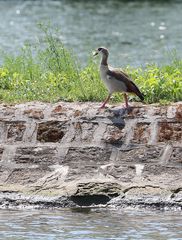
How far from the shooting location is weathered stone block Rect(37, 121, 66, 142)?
12.5 metres

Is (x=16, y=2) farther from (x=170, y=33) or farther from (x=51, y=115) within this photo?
(x=51, y=115)

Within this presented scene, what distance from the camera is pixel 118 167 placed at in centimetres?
1203

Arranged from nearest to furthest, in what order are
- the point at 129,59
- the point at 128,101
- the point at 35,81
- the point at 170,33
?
the point at 128,101 < the point at 35,81 < the point at 129,59 < the point at 170,33

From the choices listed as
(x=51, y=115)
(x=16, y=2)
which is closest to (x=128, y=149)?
(x=51, y=115)

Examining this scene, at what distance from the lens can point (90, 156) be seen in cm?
1220

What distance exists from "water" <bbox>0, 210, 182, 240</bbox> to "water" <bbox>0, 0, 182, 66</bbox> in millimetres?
12540

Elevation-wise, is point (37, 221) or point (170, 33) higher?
point (170, 33)

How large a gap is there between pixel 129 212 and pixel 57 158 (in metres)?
1.46

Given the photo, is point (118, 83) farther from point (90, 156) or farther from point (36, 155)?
point (36, 155)

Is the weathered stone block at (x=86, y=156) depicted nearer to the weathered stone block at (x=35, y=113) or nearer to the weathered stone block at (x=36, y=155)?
the weathered stone block at (x=36, y=155)

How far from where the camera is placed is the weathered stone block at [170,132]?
12234 mm

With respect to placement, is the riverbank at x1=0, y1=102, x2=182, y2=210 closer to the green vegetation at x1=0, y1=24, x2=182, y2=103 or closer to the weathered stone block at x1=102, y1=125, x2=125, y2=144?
the weathered stone block at x1=102, y1=125, x2=125, y2=144

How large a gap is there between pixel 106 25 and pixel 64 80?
25.2 m

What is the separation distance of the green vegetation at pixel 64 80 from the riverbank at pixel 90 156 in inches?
16.9
